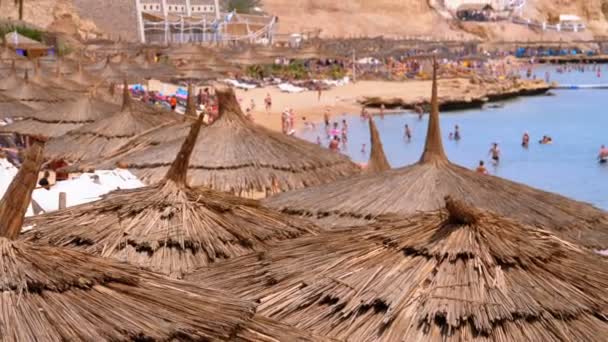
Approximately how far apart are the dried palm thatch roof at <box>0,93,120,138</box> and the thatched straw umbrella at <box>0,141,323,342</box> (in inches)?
398

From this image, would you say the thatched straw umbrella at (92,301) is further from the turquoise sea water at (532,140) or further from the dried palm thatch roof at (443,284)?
the turquoise sea water at (532,140)

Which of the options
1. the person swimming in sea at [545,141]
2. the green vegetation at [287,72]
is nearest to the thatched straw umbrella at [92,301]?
the person swimming in sea at [545,141]

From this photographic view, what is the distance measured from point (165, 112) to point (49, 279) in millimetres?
9899

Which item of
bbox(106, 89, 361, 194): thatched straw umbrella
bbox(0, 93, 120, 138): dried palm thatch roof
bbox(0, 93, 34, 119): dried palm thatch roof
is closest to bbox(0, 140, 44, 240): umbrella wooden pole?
bbox(106, 89, 361, 194): thatched straw umbrella

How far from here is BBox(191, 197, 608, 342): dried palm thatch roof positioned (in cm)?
366

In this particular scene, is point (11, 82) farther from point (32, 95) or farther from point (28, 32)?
point (28, 32)

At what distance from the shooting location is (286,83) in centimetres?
3522

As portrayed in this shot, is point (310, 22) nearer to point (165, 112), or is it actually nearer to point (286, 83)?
point (286, 83)

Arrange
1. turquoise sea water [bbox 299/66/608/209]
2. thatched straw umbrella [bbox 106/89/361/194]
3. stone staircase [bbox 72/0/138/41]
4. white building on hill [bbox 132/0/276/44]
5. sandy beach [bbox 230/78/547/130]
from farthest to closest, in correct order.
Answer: white building on hill [bbox 132/0/276/44] → stone staircase [bbox 72/0/138/41] → sandy beach [bbox 230/78/547/130] → turquoise sea water [bbox 299/66/608/209] → thatched straw umbrella [bbox 106/89/361/194]

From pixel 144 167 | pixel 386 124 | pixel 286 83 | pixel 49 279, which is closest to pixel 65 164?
pixel 144 167

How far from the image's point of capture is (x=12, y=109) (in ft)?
45.8

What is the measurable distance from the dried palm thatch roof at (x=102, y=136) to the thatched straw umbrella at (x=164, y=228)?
581 cm

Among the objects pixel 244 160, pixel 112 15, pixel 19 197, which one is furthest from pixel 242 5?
pixel 19 197

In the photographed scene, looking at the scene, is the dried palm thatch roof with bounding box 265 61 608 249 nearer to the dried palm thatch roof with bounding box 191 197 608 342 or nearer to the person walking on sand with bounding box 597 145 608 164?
the dried palm thatch roof with bounding box 191 197 608 342
